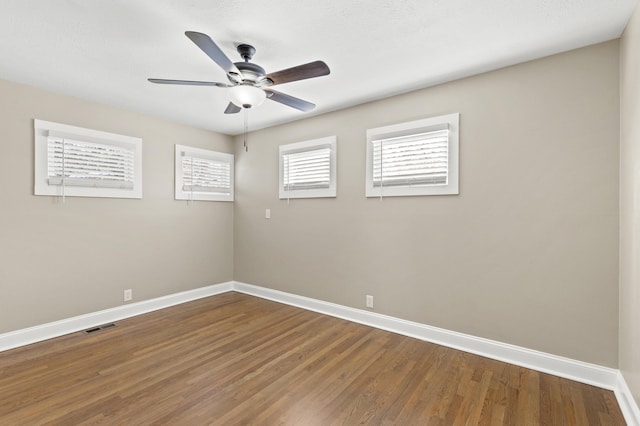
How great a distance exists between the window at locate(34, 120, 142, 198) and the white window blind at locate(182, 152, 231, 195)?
2.07 ft

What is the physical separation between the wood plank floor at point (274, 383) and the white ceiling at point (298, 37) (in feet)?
8.33

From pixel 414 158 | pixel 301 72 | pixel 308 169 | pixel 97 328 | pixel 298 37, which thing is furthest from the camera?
pixel 308 169

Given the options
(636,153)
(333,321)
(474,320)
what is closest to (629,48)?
(636,153)

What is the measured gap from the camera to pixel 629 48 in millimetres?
1979

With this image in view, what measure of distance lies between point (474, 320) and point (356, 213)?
1.61 metres

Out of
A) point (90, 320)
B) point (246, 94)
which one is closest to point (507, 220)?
point (246, 94)

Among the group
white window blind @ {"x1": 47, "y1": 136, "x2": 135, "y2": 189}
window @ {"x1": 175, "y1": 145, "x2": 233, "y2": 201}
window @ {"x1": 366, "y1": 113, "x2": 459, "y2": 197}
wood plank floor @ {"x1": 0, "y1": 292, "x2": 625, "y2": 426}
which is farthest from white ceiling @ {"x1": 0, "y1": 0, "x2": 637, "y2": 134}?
wood plank floor @ {"x1": 0, "y1": 292, "x2": 625, "y2": 426}

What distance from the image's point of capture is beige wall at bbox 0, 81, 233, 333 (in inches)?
114

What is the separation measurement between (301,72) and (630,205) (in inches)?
91.4

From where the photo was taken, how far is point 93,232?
3.42 m

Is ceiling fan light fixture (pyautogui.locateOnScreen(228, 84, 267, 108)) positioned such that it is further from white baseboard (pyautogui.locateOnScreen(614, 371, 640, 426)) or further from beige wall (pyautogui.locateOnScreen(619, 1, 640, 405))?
white baseboard (pyautogui.locateOnScreen(614, 371, 640, 426))

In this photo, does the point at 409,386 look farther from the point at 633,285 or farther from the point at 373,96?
the point at 373,96

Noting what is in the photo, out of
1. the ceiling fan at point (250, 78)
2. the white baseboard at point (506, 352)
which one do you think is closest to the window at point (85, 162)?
the ceiling fan at point (250, 78)

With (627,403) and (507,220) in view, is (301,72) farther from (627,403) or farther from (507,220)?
(627,403)
